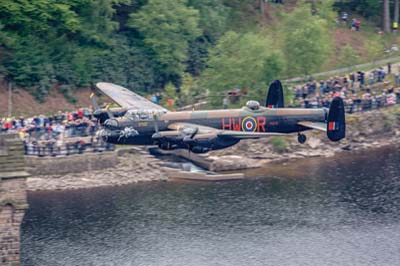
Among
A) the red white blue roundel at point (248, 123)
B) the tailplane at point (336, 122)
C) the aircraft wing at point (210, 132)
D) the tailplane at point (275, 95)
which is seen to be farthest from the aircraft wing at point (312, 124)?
the aircraft wing at point (210, 132)

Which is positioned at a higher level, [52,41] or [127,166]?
[52,41]

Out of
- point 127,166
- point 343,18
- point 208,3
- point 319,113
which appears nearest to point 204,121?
point 319,113

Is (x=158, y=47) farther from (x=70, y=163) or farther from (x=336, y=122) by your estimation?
(x=336, y=122)

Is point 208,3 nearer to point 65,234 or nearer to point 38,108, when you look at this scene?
point 38,108

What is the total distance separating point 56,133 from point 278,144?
2197cm

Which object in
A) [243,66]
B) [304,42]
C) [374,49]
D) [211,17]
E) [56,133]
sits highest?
[211,17]

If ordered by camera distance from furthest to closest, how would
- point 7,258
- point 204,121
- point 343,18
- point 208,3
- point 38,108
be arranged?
point 343,18
point 208,3
point 38,108
point 204,121
point 7,258

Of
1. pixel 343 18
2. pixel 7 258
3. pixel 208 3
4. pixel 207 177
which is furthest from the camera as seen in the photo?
pixel 343 18

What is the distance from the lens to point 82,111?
3760 inches

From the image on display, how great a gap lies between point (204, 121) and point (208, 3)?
39751 mm

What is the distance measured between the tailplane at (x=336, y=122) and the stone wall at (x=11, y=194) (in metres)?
30.2

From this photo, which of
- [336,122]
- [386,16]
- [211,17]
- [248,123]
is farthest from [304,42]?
[336,122]

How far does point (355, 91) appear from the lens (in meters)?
108

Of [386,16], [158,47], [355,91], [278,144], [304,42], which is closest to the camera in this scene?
[278,144]
